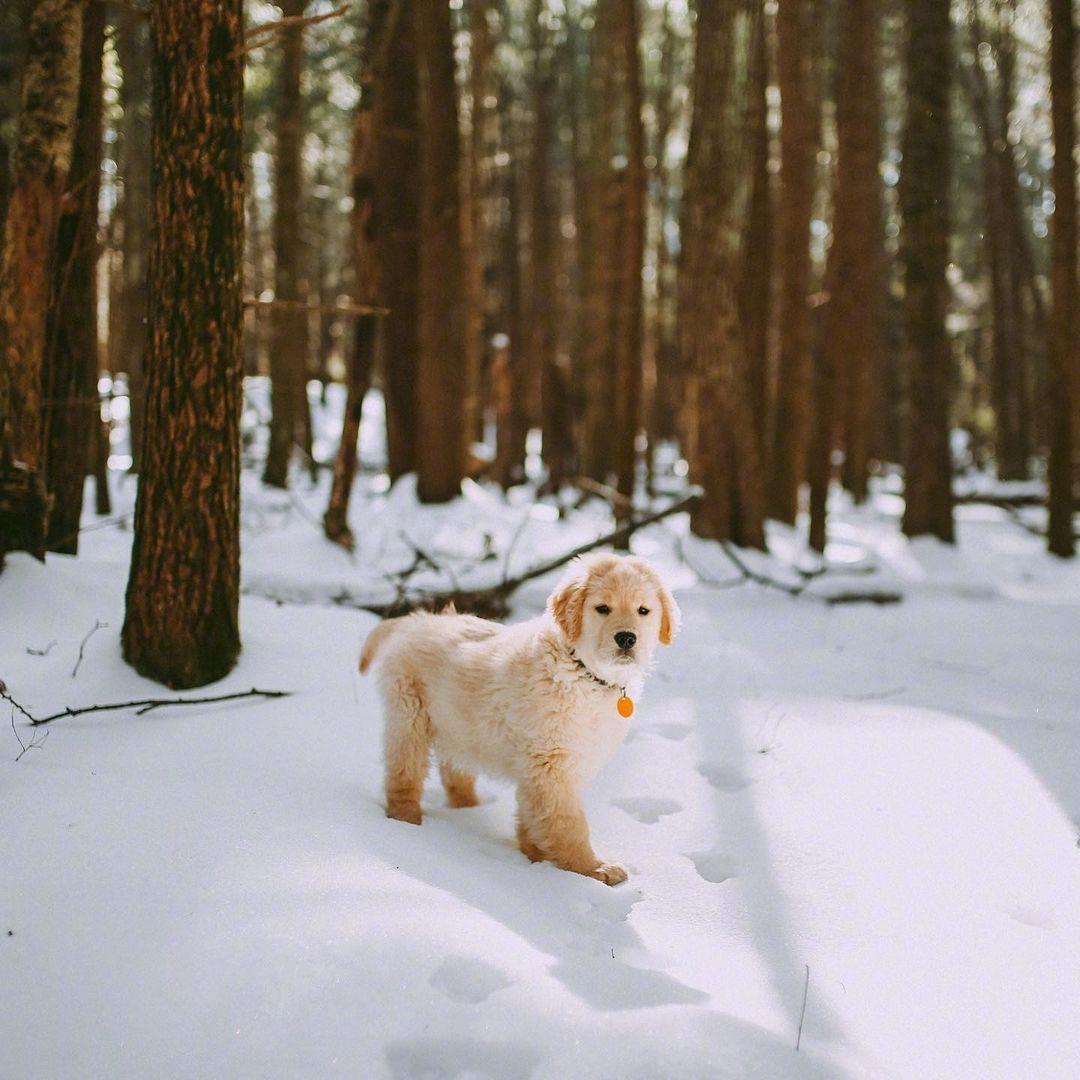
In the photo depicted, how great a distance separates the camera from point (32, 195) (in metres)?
5.32

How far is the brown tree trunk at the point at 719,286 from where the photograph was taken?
31.6 feet

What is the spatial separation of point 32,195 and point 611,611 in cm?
448

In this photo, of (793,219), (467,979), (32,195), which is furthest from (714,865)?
(793,219)

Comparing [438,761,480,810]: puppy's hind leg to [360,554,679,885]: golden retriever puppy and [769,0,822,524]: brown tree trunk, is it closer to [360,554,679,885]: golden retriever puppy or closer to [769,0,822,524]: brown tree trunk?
[360,554,679,885]: golden retriever puppy

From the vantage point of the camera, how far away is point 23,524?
5.22 meters

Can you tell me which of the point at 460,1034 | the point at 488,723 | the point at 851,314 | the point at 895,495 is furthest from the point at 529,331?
the point at 460,1034

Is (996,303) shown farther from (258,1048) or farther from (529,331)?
(258,1048)

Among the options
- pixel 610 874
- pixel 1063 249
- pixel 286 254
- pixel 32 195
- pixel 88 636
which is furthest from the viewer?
pixel 286 254

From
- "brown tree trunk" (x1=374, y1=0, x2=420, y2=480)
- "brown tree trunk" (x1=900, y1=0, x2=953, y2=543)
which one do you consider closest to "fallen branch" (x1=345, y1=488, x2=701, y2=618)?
"brown tree trunk" (x1=900, y1=0, x2=953, y2=543)

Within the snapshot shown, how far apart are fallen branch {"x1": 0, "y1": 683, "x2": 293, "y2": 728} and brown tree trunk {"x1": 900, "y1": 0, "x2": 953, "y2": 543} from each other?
8918 millimetres

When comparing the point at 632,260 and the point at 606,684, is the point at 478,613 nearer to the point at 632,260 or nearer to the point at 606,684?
the point at 606,684

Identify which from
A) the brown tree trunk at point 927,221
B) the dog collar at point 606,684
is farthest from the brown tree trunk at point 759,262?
the dog collar at point 606,684

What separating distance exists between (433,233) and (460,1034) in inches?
429

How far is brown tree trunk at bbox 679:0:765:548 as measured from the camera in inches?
379
